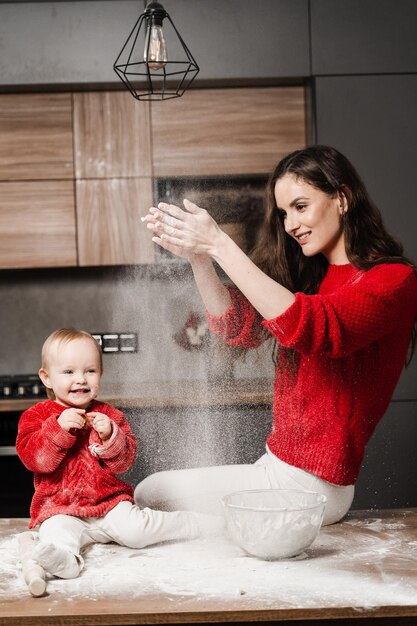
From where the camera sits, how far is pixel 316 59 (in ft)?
10.8

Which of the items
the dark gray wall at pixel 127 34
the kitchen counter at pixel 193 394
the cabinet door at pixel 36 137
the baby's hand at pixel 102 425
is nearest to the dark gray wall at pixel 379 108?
the dark gray wall at pixel 127 34

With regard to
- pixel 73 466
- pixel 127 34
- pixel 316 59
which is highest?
pixel 127 34

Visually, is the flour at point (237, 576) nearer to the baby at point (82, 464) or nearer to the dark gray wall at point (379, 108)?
the baby at point (82, 464)

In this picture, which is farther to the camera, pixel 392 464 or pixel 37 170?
pixel 37 170

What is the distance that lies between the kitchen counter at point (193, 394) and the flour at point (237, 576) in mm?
1138

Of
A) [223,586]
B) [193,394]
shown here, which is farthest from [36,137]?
[223,586]

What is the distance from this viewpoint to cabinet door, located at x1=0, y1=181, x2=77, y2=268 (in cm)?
339

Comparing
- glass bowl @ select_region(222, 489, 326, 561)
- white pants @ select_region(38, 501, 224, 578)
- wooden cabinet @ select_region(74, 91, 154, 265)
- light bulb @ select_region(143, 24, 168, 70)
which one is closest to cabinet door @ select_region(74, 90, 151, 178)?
wooden cabinet @ select_region(74, 91, 154, 265)

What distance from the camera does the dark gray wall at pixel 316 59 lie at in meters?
3.27

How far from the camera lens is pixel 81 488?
64.5 inches

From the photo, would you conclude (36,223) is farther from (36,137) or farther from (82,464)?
(82,464)

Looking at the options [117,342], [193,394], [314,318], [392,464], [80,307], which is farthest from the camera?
[80,307]

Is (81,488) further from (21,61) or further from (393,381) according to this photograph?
(21,61)

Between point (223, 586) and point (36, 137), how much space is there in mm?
2501
